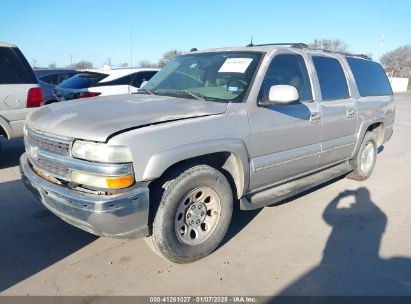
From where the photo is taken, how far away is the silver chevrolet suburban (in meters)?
2.73

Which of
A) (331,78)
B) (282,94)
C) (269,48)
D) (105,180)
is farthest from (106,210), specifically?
(331,78)

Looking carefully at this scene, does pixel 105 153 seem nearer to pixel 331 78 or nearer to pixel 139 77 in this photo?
pixel 331 78

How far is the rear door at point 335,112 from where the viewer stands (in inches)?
176

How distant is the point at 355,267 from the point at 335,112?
205 cm

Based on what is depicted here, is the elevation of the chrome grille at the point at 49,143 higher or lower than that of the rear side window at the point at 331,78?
lower

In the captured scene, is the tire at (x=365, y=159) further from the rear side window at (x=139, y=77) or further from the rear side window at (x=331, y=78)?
the rear side window at (x=139, y=77)

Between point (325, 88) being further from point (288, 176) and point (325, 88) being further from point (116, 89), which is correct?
point (116, 89)

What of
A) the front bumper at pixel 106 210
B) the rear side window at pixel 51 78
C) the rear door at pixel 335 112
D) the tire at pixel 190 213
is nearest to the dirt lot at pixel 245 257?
the tire at pixel 190 213

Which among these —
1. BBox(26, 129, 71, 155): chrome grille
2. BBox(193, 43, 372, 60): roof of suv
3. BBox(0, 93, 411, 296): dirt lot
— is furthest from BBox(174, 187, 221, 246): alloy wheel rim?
BBox(193, 43, 372, 60): roof of suv

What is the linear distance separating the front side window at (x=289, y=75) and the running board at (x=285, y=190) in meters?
1.00

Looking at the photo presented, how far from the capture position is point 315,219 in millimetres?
4293

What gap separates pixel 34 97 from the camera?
19.1 feet

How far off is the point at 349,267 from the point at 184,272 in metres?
1.48

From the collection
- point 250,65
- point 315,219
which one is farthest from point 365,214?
point 250,65
